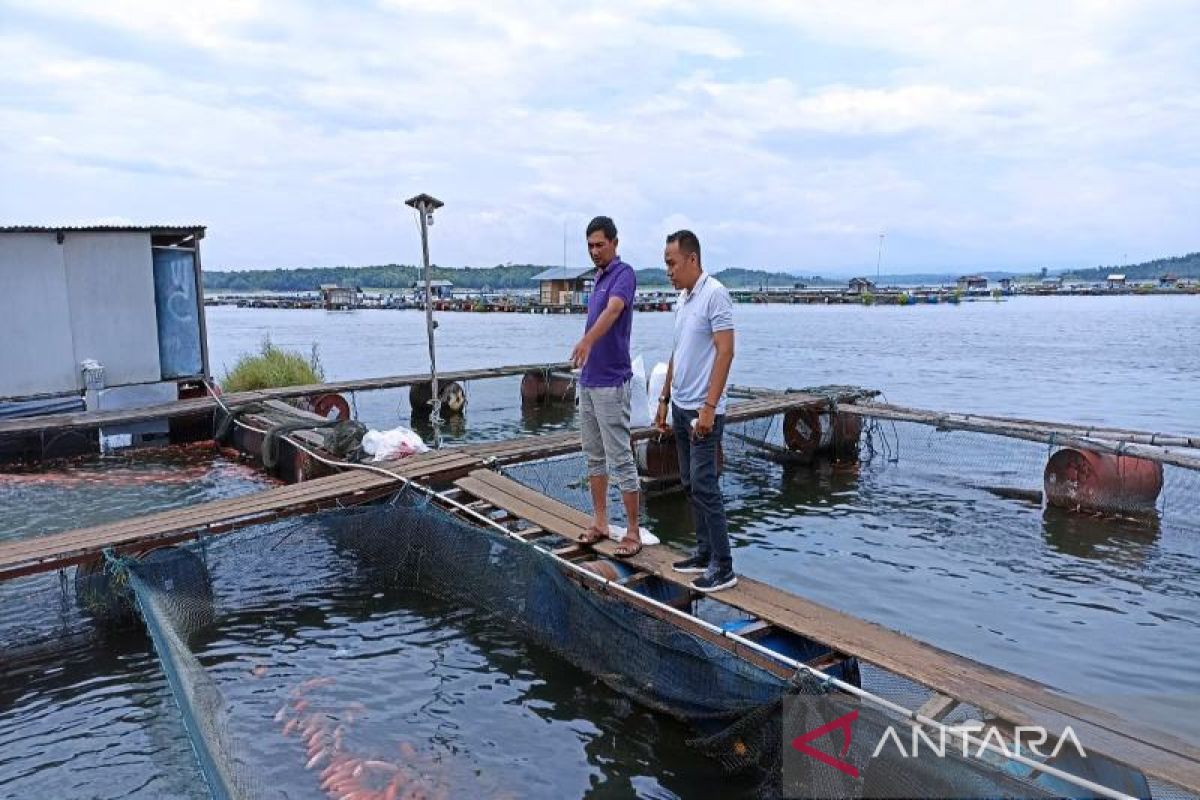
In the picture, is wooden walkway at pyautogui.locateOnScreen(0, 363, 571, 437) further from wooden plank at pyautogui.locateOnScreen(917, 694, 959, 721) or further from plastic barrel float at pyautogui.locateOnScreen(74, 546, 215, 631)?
wooden plank at pyautogui.locateOnScreen(917, 694, 959, 721)

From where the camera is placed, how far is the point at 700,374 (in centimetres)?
533

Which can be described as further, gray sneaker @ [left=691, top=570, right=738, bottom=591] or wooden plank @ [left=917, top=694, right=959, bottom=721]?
gray sneaker @ [left=691, top=570, right=738, bottom=591]

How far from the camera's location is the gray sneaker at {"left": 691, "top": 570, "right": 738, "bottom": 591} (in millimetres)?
5375

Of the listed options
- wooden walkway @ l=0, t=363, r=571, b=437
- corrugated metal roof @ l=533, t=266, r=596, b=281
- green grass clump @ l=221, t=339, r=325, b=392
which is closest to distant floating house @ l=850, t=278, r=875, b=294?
corrugated metal roof @ l=533, t=266, r=596, b=281

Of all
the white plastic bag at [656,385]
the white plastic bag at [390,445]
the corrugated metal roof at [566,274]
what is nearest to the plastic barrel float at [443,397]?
the white plastic bag at [656,385]

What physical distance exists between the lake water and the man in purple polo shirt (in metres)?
1.45

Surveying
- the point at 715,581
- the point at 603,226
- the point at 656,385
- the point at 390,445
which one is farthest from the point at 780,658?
the point at 656,385

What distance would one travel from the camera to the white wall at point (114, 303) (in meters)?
13.2

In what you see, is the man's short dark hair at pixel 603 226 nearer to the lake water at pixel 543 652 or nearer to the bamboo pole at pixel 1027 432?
the lake water at pixel 543 652

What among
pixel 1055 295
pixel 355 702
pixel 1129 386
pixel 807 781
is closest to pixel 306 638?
pixel 355 702

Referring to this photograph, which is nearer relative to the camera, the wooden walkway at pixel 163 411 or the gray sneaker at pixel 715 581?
the gray sneaker at pixel 715 581

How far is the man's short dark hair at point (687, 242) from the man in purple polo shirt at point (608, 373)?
45 centimetres

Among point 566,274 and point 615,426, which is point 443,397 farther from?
point 566,274

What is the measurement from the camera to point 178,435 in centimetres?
1386
